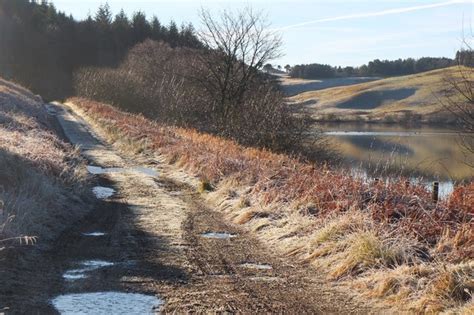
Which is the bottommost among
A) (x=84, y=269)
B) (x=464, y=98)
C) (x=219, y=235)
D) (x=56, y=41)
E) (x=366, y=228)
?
(x=219, y=235)

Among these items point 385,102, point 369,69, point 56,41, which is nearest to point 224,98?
point 56,41

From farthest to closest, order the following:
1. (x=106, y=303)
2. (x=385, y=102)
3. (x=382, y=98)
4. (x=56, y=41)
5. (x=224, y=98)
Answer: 1. (x=382, y=98)
2. (x=385, y=102)
3. (x=56, y=41)
4. (x=224, y=98)
5. (x=106, y=303)

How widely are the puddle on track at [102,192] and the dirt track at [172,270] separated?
1428 millimetres

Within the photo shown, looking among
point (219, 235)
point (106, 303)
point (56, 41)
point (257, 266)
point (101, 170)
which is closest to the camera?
point (106, 303)

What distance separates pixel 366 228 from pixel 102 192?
7234 mm

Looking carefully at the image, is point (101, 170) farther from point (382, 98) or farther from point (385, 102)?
point (382, 98)

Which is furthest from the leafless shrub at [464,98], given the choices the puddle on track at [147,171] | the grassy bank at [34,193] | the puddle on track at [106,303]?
the puddle on track at [106,303]

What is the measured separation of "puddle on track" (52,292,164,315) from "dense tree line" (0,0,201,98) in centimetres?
6841

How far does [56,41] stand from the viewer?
88375 millimetres

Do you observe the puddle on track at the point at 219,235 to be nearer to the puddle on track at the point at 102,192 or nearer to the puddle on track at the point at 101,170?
the puddle on track at the point at 102,192

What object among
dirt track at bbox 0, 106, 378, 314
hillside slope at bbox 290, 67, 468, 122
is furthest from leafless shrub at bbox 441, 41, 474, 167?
hillside slope at bbox 290, 67, 468, 122

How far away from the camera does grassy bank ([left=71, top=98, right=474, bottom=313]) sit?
564 cm

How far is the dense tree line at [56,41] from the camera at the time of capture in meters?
80.0

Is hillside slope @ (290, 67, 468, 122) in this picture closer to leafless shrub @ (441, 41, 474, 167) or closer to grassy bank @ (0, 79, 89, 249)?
leafless shrub @ (441, 41, 474, 167)
